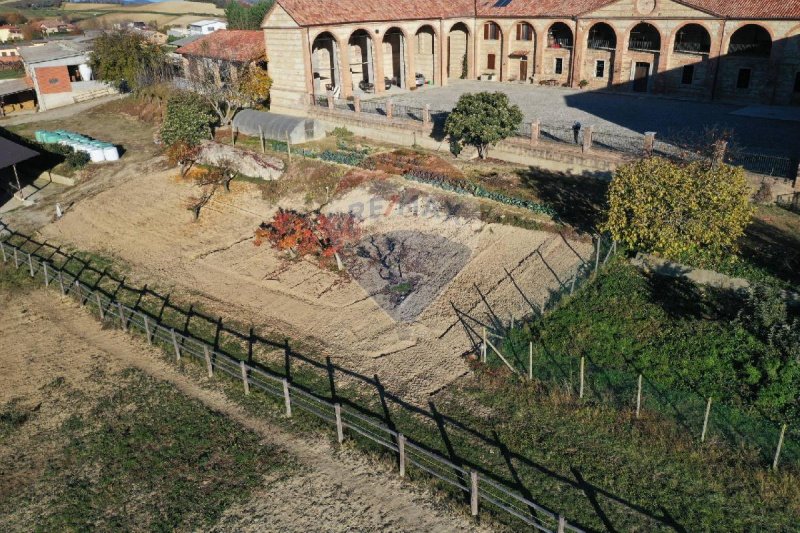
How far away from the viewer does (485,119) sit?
33906mm

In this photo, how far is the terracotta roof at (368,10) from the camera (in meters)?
44.3

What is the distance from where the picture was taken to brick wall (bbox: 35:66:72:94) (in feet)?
200

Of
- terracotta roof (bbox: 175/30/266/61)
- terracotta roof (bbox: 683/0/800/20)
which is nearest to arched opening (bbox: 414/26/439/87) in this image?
terracotta roof (bbox: 175/30/266/61)

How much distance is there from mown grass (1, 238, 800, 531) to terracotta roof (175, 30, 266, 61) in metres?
37.3

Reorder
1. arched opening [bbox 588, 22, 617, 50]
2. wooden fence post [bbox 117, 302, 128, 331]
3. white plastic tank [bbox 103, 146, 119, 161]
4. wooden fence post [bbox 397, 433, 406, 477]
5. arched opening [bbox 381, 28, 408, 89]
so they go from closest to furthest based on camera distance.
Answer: wooden fence post [bbox 397, 433, 406, 477]
wooden fence post [bbox 117, 302, 128, 331]
white plastic tank [bbox 103, 146, 119, 161]
arched opening [bbox 588, 22, 617, 50]
arched opening [bbox 381, 28, 408, 89]

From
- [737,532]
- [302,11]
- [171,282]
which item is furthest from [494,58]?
[737,532]

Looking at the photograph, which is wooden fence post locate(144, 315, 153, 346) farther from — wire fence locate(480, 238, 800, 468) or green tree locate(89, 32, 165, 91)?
green tree locate(89, 32, 165, 91)

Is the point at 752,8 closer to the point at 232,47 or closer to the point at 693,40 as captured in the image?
the point at 693,40

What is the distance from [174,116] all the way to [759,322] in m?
34.5

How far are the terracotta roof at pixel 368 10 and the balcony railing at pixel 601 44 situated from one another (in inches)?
420

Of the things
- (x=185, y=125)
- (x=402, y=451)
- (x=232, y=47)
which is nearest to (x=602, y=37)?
(x=232, y=47)

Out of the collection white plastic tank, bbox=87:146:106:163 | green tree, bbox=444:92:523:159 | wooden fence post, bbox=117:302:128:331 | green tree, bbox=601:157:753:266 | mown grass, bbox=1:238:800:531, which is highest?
green tree, bbox=444:92:523:159

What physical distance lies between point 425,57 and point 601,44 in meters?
14.6

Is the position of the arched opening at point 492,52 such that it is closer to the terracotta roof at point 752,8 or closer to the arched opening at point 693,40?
the arched opening at point 693,40
